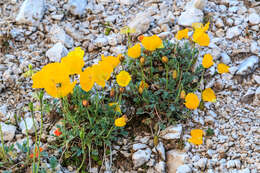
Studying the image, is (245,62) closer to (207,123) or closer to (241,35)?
(241,35)

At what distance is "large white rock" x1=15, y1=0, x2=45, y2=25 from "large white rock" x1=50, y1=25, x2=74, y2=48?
0.24 meters

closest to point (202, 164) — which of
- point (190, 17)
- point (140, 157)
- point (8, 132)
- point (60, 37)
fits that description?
point (140, 157)

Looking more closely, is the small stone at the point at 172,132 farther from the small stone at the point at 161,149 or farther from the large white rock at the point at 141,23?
the large white rock at the point at 141,23

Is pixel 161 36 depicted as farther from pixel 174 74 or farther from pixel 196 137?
pixel 196 137

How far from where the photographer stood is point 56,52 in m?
2.98

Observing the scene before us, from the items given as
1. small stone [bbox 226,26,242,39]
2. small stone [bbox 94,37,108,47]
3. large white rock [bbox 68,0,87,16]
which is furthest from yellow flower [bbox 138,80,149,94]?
large white rock [bbox 68,0,87,16]

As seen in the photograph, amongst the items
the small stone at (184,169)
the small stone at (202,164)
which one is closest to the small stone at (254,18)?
the small stone at (202,164)

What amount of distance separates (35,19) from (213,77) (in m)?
2.21

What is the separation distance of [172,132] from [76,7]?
2088mm

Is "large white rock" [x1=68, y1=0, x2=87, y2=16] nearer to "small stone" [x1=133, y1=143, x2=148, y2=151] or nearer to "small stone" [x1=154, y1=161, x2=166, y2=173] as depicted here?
"small stone" [x1=133, y1=143, x2=148, y2=151]

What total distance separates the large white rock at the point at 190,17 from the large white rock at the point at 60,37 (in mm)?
1347

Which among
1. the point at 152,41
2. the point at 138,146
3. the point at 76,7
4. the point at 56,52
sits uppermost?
the point at 76,7

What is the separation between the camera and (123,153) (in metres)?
2.29

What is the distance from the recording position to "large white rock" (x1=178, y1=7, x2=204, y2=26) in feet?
10.4
